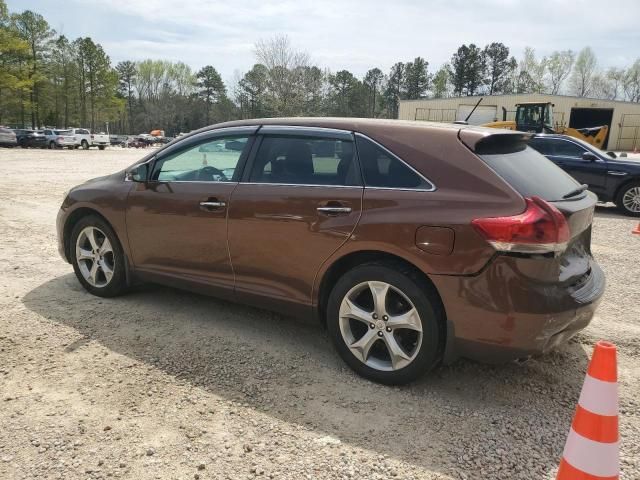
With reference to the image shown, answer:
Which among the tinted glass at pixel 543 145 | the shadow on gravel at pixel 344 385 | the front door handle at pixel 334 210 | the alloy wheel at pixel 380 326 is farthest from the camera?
the tinted glass at pixel 543 145

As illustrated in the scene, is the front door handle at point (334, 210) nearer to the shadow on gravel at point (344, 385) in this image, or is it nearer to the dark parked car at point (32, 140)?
the shadow on gravel at point (344, 385)

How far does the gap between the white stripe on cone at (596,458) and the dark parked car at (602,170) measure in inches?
379

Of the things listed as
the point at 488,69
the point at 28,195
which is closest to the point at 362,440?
the point at 28,195

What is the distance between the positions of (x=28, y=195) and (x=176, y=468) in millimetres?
10737

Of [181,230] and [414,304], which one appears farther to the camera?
[181,230]

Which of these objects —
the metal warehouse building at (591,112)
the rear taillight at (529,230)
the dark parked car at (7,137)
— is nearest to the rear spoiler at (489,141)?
the rear taillight at (529,230)

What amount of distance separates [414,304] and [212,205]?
1726 millimetres

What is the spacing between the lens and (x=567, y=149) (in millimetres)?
10750

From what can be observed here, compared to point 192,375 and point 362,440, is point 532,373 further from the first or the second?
point 192,375

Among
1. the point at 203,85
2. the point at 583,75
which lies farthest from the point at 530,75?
the point at 203,85

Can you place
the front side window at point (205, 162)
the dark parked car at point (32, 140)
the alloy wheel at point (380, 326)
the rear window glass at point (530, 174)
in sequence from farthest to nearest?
the dark parked car at point (32, 140)
the front side window at point (205, 162)
the alloy wheel at point (380, 326)
the rear window glass at point (530, 174)

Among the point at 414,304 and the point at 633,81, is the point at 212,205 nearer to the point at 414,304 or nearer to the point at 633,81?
the point at 414,304

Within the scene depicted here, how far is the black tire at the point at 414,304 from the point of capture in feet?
9.56

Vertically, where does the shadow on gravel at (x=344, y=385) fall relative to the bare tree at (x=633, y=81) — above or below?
below
